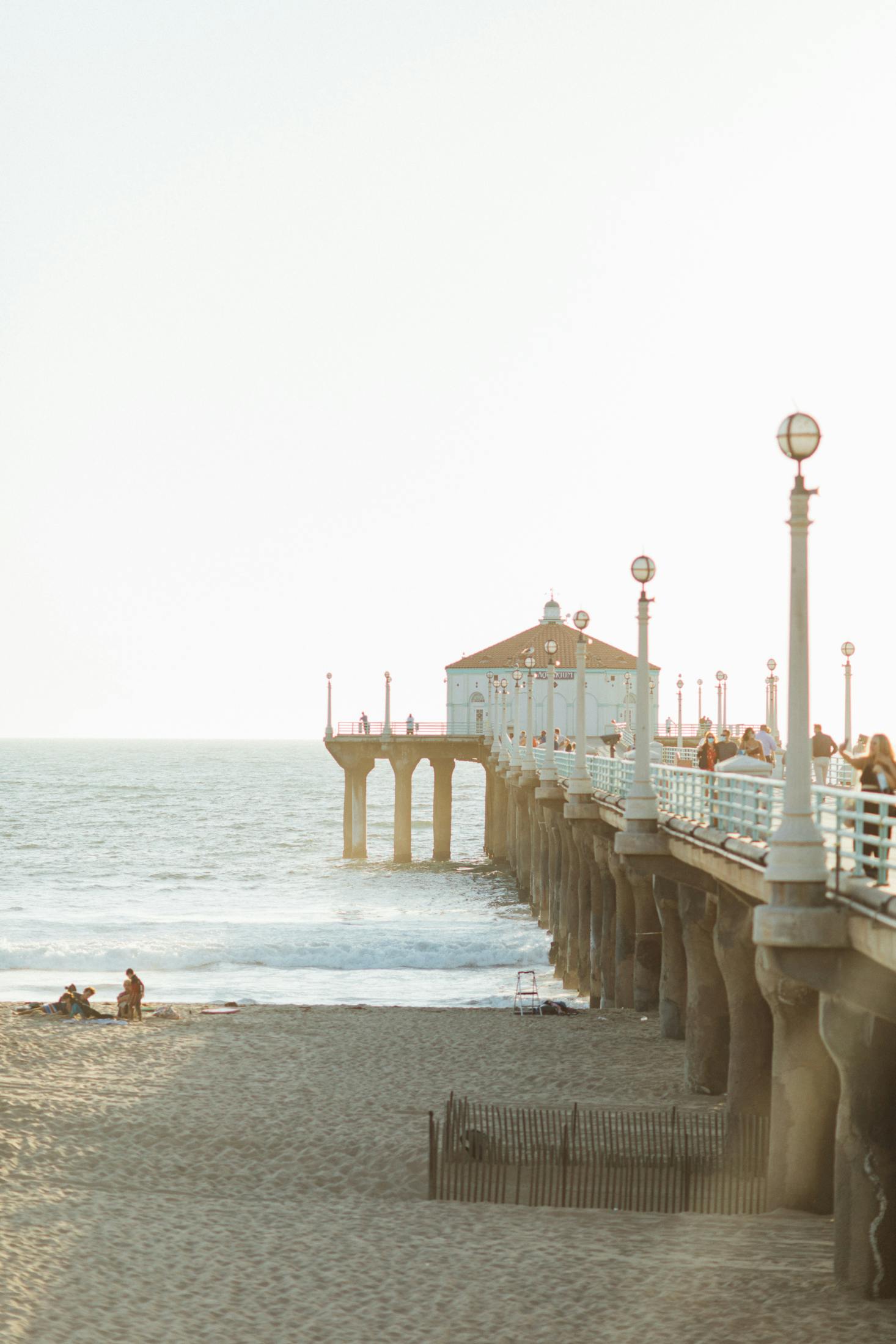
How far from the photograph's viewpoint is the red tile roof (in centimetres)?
7119

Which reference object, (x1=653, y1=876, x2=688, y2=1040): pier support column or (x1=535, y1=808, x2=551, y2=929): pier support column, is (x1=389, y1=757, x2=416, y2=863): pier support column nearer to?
(x1=535, y1=808, x2=551, y2=929): pier support column

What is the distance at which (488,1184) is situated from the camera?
1362 centimetres

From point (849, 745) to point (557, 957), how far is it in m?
7.47

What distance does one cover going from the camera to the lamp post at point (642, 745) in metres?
16.1

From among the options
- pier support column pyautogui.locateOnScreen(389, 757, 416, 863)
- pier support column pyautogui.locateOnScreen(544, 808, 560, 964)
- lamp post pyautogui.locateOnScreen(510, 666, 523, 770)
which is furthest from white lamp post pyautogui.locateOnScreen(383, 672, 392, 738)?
pier support column pyautogui.locateOnScreen(544, 808, 560, 964)

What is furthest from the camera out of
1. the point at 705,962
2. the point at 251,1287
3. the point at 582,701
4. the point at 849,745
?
the point at 849,745

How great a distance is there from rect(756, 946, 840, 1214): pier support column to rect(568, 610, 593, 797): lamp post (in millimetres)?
8914

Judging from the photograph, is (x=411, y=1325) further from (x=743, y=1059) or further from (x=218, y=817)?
(x=218, y=817)

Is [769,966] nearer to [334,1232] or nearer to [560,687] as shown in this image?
[334,1232]

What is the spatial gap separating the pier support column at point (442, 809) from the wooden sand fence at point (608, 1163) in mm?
45007

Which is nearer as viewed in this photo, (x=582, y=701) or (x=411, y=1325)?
(x=411, y=1325)

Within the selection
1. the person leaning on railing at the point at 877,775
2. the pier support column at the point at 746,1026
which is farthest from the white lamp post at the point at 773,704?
the person leaning on railing at the point at 877,775

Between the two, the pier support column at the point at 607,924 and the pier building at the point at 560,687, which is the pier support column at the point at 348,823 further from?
the pier support column at the point at 607,924

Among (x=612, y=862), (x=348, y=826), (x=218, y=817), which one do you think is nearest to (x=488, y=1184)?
(x=612, y=862)
